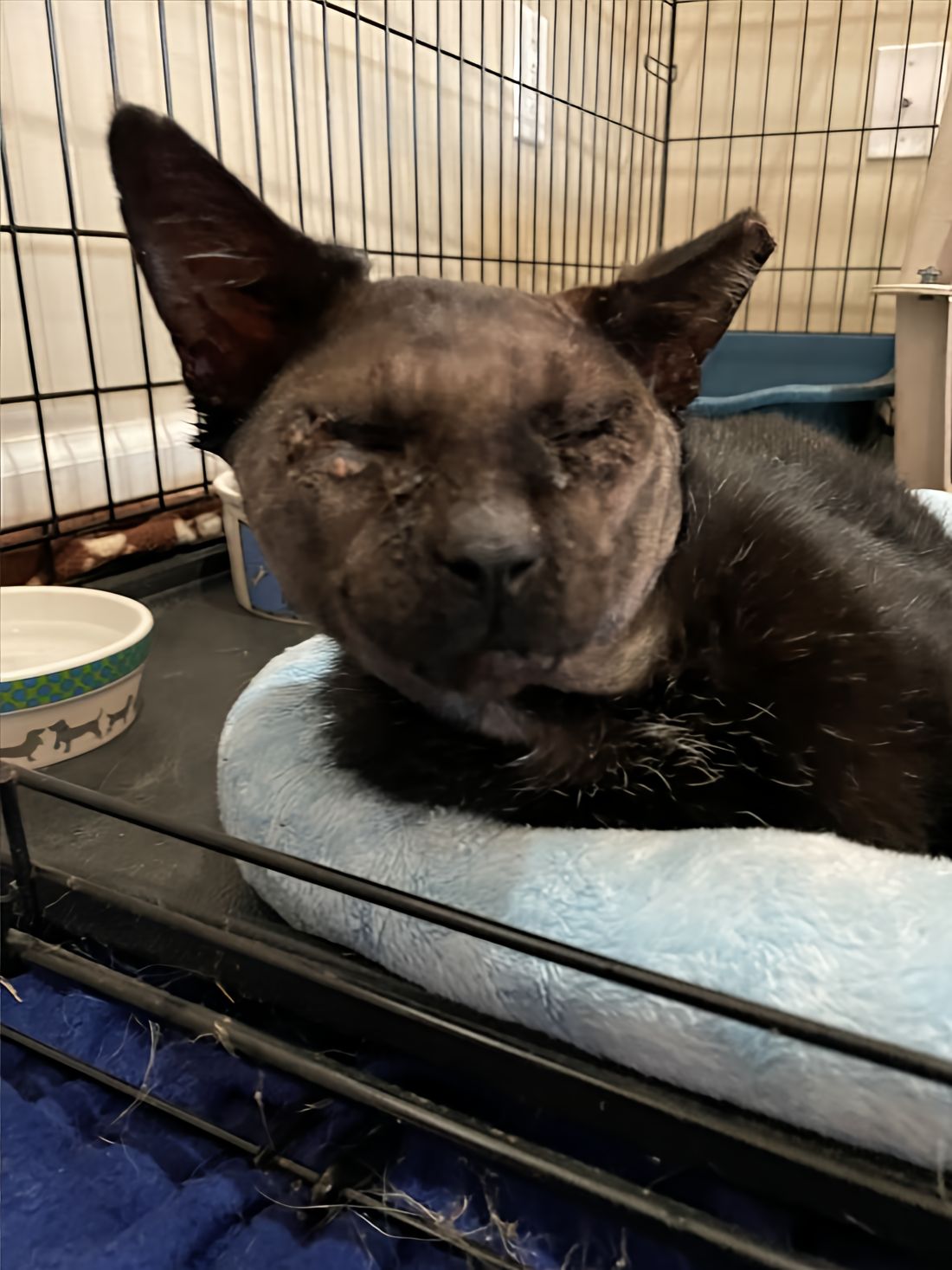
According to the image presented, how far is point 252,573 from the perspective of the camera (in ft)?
5.05

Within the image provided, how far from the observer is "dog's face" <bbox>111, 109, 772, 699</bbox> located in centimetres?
49

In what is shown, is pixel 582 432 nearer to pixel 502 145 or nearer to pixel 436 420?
pixel 436 420

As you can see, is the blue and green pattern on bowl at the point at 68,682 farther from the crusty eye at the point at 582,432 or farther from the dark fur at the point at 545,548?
the crusty eye at the point at 582,432

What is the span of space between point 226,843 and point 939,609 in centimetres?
63

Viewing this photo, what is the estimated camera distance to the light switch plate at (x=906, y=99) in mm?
2492

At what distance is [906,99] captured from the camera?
2545mm

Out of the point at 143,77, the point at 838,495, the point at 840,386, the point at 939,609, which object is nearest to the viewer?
→ the point at 939,609

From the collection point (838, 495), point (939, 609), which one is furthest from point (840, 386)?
point (939, 609)

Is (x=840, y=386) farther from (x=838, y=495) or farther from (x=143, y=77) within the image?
(x=143, y=77)

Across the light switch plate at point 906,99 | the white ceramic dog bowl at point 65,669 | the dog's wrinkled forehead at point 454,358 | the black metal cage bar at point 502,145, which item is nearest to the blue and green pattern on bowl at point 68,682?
the white ceramic dog bowl at point 65,669

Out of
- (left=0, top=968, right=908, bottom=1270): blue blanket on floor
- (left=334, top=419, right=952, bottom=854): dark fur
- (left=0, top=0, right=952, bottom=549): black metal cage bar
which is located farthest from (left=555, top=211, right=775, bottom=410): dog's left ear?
(left=0, top=0, right=952, bottom=549): black metal cage bar

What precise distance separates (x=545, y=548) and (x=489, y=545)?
0.14ft

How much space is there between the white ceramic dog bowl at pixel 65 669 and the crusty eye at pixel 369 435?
0.63 metres

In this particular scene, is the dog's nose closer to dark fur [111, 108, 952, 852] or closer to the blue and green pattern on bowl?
dark fur [111, 108, 952, 852]
